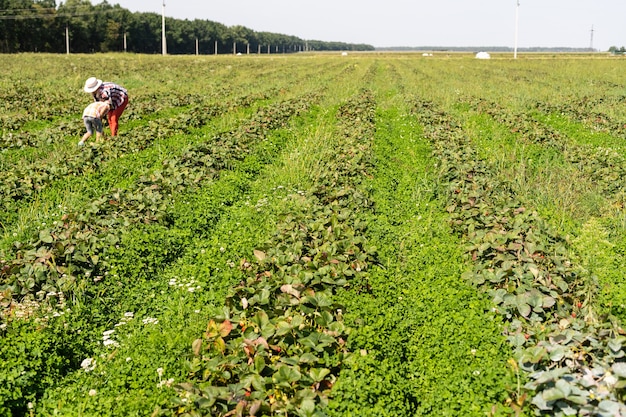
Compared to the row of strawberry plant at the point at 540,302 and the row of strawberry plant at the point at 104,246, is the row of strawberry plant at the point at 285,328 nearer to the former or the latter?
the row of strawberry plant at the point at 104,246

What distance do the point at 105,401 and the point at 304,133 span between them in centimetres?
1033

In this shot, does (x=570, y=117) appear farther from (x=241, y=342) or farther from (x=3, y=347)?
(x=3, y=347)

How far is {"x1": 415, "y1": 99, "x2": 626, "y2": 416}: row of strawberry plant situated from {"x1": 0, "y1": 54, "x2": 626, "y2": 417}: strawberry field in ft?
0.07

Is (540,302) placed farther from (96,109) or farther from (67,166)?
(96,109)

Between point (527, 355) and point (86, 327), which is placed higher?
point (527, 355)

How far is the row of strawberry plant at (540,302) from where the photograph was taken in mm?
3457

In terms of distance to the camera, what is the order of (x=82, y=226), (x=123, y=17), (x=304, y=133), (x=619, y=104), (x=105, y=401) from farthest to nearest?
1. (x=123, y=17)
2. (x=619, y=104)
3. (x=304, y=133)
4. (x=82, y=226)
5. (x=105, y=401)

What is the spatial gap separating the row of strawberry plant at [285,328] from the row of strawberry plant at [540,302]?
55.5 inches

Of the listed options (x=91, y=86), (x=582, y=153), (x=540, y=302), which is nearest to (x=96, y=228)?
(x=540, y=302)

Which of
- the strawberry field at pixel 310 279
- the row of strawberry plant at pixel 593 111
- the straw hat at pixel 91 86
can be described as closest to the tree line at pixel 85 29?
the straw hat at pixel 91 86

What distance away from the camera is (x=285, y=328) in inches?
167

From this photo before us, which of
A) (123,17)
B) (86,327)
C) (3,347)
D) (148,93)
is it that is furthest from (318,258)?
(123,17)

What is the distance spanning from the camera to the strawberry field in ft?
12.7

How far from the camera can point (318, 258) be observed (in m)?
5.64
